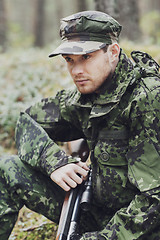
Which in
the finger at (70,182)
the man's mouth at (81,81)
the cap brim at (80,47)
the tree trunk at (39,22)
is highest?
the cap brim at (80,47)

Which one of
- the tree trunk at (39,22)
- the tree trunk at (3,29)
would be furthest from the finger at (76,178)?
the tree trunk at (39,22)

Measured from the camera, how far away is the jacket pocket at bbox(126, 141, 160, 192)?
2.38 m

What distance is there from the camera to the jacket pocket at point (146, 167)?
238 centimetres

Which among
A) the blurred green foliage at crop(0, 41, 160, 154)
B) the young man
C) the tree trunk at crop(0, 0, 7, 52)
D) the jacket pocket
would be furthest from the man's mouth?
the tree trunk at crop(0, 0, 7, 52)

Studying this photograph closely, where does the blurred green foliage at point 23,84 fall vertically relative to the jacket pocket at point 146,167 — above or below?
below

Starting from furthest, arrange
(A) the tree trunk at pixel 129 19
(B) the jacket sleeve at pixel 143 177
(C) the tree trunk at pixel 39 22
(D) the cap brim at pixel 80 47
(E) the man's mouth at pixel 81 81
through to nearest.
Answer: (C) the tree trunk at pixel 39 22 → (A) the tree trunk at pixel 129 19 → (E) the man's mouth at pixel 81 81 → (D) the cap brim at pixel 80 47 → (B) the jacket sleeve at pixel 143 177

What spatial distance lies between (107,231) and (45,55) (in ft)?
20.5

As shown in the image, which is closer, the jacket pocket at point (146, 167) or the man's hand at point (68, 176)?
the jacket pocket at point (146, 167)

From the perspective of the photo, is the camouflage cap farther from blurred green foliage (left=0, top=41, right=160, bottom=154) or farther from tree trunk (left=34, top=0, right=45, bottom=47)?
tree trunk (left=34, top=0, right=45, bottom=47)

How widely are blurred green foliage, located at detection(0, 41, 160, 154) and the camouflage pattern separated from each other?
2633mm

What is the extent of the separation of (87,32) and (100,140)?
0.82 metres

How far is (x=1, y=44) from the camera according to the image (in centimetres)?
1398

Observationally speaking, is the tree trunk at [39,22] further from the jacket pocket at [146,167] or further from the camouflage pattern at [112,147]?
the jacket pocket at [146,167]

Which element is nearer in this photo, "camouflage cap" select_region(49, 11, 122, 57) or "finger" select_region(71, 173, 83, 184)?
"camouflage cap" select_region(49, 11, 122, 57)
